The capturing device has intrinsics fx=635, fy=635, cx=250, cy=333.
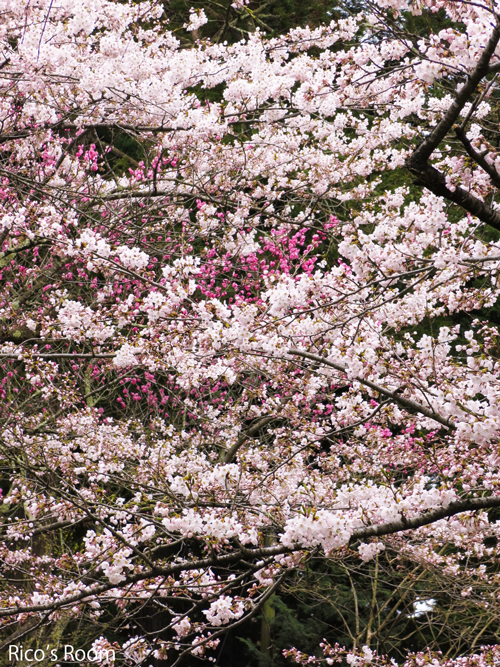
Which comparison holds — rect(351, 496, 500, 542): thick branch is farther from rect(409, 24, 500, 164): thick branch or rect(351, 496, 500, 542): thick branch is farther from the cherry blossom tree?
rect(409, 24, 500, 164): thick branch

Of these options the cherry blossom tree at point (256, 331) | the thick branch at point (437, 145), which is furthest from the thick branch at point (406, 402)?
the thick branch at point (437, 145)

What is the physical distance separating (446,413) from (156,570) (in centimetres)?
162

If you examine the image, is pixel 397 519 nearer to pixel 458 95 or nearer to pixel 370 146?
pixel 458 95

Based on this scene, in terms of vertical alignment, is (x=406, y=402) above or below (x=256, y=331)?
below

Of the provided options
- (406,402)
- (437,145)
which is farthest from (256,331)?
(437,145)

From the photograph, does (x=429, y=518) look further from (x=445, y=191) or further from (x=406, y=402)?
(x=445, y=191)

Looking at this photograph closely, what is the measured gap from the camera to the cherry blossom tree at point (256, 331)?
123 inches

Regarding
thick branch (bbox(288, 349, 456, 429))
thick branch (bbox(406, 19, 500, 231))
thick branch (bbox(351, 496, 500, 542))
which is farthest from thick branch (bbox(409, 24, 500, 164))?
thick branch (bbox(351, 496, 500, 542))

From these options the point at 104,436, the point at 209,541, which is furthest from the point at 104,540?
the point at 104,436

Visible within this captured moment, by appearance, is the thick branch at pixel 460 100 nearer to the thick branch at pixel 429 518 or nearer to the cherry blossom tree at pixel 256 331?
the cherry blossom tree at pixel 256 331

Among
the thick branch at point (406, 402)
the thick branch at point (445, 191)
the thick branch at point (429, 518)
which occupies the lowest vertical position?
the thick branch at point (429, 518)

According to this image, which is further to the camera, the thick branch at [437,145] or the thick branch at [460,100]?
the thick branch at [437,145]

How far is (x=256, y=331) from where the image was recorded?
3.94m

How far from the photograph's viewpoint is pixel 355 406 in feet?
15.8
